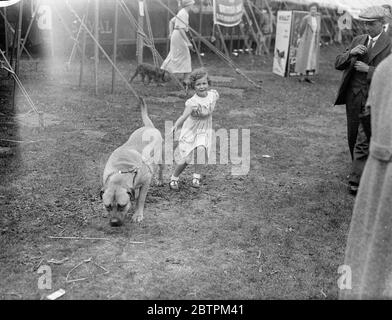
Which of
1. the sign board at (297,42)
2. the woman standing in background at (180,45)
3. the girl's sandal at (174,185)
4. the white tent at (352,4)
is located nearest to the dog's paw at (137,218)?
the girl's sandal at (174,185)

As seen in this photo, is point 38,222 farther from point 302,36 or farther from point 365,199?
point 302,36

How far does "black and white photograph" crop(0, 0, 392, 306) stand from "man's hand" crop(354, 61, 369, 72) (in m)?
0.02

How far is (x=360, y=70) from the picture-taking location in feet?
18.5

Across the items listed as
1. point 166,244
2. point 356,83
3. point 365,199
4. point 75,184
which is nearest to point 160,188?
point 75,184

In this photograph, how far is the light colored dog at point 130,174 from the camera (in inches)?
162

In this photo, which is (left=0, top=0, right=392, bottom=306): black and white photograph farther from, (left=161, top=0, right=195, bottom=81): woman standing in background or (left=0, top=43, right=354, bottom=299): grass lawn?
(left=161, top=0, right=195, bottom=81): woman standing in background

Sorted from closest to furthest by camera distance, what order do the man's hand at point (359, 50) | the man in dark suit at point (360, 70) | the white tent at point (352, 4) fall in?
the man in dark suit at point (360, 70) → the man's hand at point (359, 50) → the white tent at point (352, 4)

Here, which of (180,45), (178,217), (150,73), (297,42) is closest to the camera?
(178,217)

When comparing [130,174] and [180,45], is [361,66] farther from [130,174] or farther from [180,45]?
[180,45]

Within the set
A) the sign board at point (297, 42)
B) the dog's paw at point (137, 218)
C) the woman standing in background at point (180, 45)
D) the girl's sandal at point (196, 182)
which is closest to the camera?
the dog's paw at point (137, 218)

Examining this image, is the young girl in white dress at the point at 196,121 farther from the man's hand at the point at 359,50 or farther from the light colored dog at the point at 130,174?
the man's hand at the point at 359,50

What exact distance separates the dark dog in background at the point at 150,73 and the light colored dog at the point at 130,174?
6631 millimetres

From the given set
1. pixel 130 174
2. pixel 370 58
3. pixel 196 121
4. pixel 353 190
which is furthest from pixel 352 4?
pixel 130 174

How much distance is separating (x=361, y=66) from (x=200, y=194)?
2.51 m
